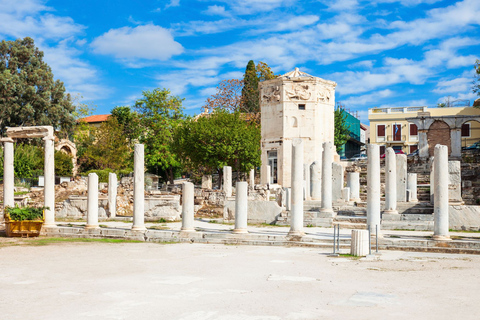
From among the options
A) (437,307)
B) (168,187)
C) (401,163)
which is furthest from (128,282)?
(168,187)

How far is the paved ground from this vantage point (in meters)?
6.93

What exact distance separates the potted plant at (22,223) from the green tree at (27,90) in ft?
91.7

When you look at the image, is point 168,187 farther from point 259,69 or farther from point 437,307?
point 437,307

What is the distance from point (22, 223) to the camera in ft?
57.8

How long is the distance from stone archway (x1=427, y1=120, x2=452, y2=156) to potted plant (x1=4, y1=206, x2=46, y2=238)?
33144 mm

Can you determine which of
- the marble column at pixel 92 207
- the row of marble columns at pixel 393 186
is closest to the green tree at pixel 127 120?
the marble column at pixel 92 207

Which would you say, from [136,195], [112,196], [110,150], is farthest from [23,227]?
[110,150]

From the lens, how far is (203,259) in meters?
12.4

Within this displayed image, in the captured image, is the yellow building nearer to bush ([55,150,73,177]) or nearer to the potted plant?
bush ([55,150,73,177])

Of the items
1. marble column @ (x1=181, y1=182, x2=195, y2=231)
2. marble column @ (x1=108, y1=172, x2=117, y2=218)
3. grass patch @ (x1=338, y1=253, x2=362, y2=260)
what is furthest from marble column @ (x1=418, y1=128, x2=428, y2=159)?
grass patch @ (x1=338, y1=253, x2=362, y2=260)

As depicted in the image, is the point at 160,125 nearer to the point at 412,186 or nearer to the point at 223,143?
the point at 223,143

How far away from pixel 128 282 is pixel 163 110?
4169 cm

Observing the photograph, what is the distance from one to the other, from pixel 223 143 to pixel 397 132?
Answer: 87.6 ft

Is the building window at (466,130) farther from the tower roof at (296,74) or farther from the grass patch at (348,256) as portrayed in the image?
the grass patch at (348,256)
